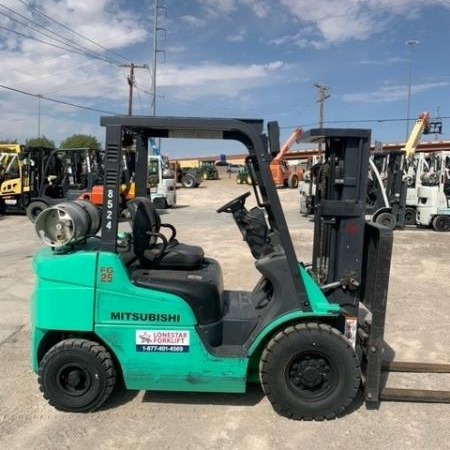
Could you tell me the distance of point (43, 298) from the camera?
391 centimetres

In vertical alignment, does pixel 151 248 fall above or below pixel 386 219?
above

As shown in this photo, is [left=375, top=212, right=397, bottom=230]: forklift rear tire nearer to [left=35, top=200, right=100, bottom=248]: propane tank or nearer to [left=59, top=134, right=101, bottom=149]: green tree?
[left=35, top=200, right=100, bottom=248]: propane tank

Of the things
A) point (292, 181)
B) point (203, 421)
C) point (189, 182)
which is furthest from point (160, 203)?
point (203, 421)

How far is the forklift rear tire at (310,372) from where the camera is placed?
384 centimetres

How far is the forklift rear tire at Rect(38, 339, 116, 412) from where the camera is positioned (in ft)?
12.8

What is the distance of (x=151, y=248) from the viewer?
167 inches

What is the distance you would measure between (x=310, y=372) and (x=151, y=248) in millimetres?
1582

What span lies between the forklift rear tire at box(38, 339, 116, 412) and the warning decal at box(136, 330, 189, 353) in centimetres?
33

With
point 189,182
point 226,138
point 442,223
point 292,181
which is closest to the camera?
point 226,138

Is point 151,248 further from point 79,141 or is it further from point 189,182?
point 79,141

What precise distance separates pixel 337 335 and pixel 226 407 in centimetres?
107

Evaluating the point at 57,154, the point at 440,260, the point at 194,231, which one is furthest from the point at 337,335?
the point at 57,154

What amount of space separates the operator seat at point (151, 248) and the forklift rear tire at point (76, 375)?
77cm

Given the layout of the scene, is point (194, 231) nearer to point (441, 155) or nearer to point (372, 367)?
point (441, 155)
